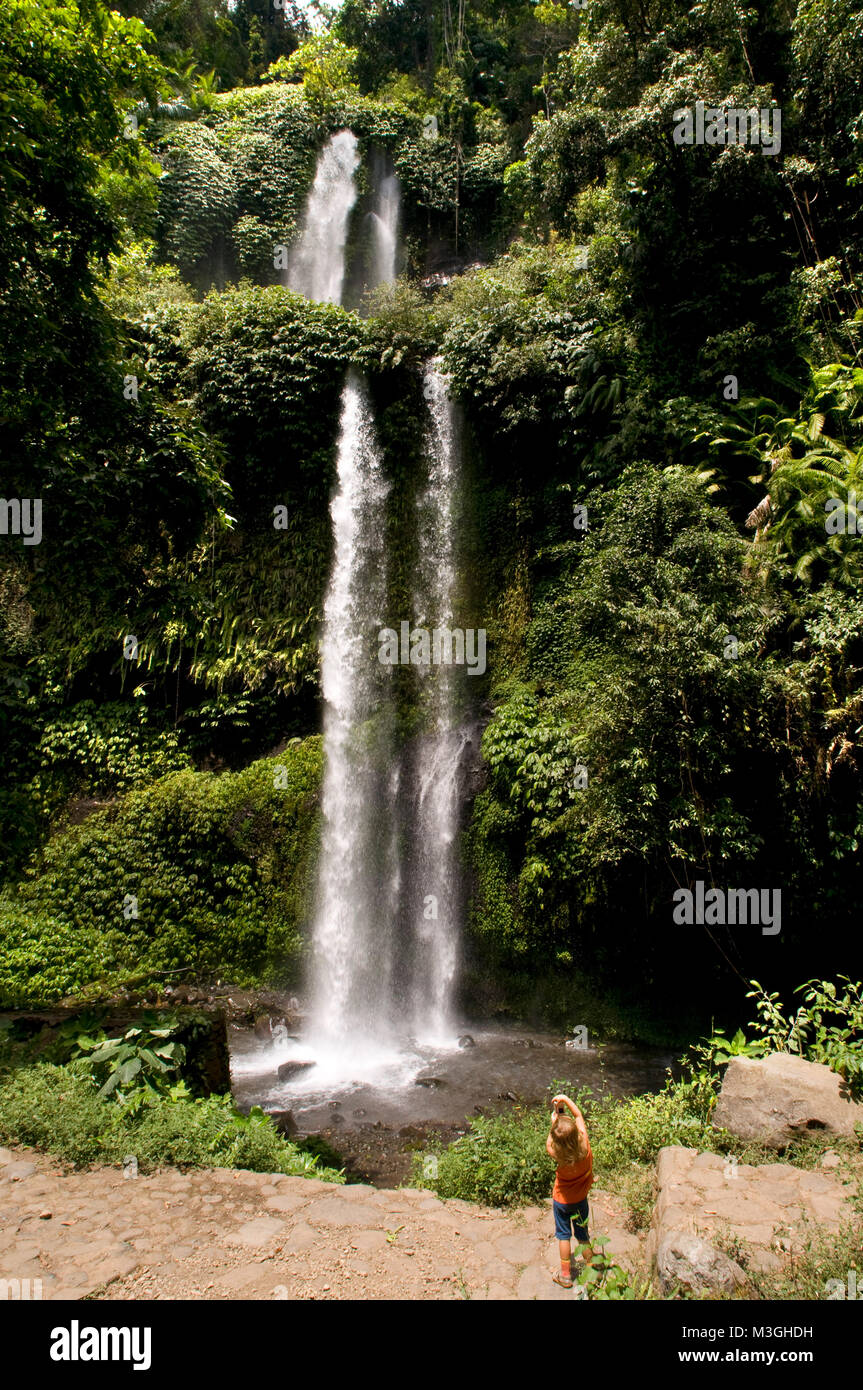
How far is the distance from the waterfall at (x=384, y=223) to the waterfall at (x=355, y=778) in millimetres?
10343

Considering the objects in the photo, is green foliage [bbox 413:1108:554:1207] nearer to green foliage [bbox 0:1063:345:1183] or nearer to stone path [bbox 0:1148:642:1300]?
stone path [bbox 0:1148:642:1300]

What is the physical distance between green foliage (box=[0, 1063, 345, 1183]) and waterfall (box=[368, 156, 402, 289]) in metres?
22.8

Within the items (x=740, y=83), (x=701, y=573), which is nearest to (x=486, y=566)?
(x=701, y=573)

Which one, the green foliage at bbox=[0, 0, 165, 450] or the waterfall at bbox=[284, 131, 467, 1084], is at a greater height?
the green foliage at bbox=[0, 0, 165, 450]

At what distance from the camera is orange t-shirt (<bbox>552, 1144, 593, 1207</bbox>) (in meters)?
4.00

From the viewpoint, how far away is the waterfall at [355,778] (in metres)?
10.2

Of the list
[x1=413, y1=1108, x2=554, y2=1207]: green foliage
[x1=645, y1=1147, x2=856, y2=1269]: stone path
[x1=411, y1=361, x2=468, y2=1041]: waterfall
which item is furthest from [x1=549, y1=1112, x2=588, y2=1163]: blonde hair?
[x1=411, y1=361, x2=468, y2=1041]: waterfall

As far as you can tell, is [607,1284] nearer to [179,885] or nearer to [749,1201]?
[749,1201]

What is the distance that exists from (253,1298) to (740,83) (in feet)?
50.3

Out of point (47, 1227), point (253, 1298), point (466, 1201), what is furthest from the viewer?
point (466, 1201)

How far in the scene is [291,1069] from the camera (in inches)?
326

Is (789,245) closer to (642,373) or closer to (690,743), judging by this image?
(642,373)

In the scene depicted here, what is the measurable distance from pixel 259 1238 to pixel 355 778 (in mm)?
7899

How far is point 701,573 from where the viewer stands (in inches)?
322
